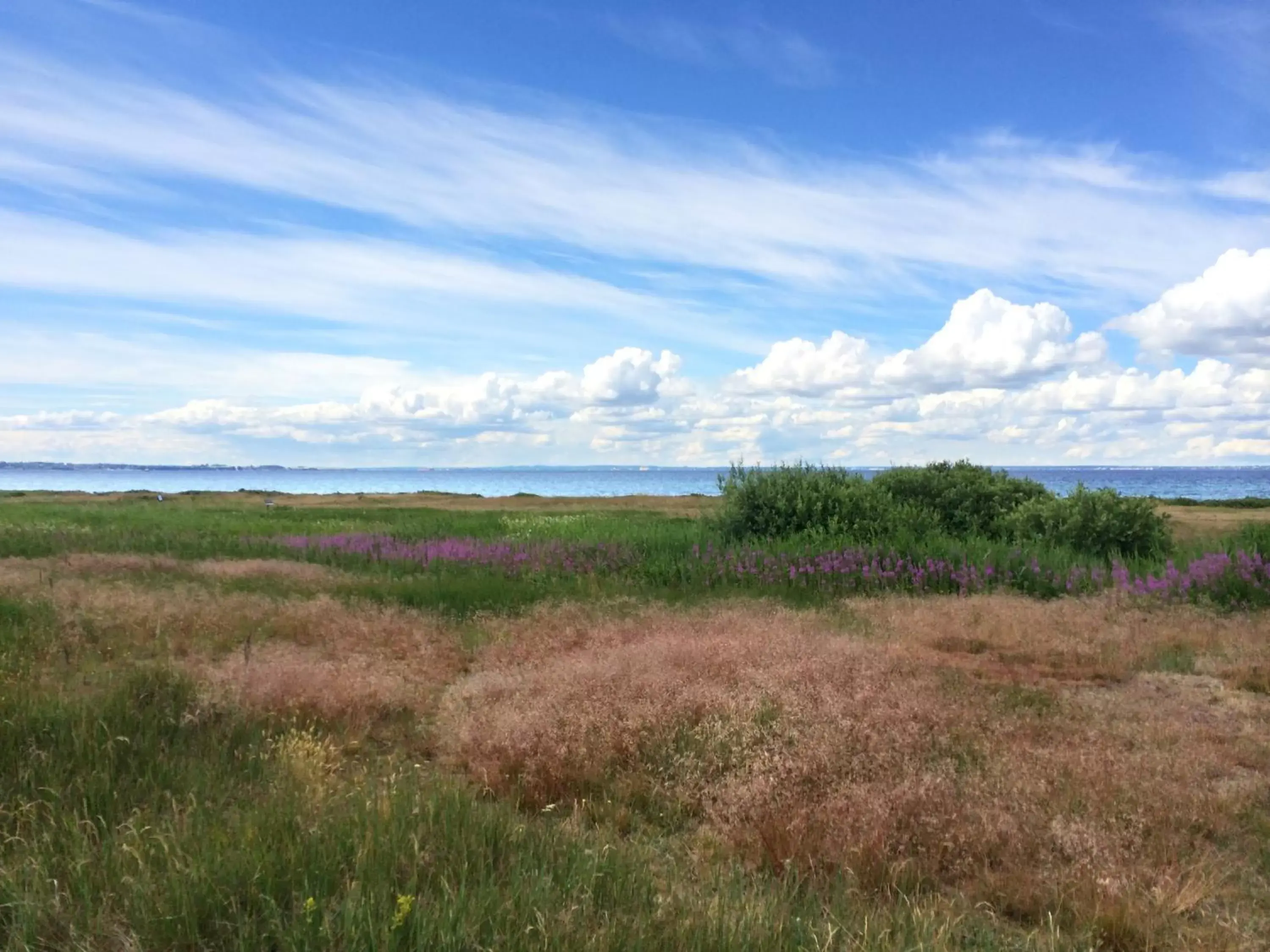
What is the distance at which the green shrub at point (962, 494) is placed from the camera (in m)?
19.8

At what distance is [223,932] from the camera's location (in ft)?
10.2

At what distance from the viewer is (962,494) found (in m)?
20.5

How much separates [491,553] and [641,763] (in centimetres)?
1141

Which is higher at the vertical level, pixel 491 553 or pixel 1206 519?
pixel 491 553

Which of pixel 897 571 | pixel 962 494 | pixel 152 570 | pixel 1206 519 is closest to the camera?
pixel 897 571

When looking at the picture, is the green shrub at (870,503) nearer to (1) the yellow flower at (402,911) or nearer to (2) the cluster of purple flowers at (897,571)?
(2) the cluster of purple flowers at (897,571)

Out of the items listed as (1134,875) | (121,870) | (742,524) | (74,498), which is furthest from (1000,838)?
(74,498)

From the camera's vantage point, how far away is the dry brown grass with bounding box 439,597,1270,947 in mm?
4164

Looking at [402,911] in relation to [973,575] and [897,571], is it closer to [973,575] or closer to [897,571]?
[897,571]

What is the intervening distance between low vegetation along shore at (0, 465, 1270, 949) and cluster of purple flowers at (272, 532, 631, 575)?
2026 millimetres

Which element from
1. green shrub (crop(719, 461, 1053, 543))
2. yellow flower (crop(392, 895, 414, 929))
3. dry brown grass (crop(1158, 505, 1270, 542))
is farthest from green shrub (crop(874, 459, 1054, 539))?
yellow flower (crop(392, 895, 414, 929))

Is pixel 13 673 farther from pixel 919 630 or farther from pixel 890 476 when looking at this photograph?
pixel 890 476

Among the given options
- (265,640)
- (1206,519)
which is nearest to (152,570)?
(265,640)

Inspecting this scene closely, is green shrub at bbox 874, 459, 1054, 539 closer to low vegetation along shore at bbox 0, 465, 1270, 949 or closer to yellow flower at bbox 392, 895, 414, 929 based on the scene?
low vegetation along shore at bbox 0, 465, 1270, 949
